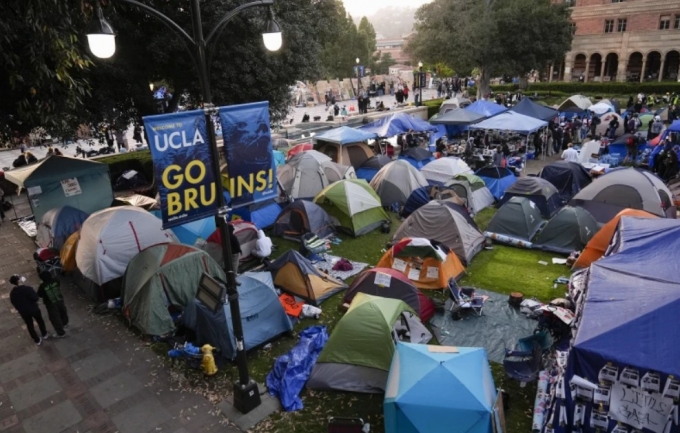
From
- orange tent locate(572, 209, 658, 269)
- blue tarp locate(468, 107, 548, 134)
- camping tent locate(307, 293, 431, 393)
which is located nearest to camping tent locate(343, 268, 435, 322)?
camping tent locate(307, 293, 431, 393)

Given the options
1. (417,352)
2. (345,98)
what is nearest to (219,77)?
(417,352)

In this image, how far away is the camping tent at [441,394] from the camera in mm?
5477

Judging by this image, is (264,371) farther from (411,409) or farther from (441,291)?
(441,291)

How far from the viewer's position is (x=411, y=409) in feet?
18.5

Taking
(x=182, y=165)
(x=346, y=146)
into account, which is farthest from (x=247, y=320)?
(x=346, y=146)

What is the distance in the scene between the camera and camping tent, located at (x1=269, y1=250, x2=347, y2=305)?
1008 centimetres

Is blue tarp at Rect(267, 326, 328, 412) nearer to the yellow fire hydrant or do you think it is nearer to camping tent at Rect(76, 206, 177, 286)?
the yellow fire hydrant

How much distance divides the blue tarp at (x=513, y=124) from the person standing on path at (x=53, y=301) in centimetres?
1701

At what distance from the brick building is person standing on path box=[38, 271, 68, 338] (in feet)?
174

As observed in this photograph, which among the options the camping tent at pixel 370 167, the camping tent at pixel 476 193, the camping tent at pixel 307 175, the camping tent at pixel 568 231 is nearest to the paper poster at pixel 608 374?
the camping tent at pixel 568 231

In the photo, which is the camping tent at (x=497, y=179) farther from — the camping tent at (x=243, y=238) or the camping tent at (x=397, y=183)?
the camping tent at (x=243, y=238)

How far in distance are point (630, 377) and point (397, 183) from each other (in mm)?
11130

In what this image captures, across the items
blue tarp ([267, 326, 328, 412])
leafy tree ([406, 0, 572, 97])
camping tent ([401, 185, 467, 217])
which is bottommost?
blue tarp ([267, 326, 328, 412])

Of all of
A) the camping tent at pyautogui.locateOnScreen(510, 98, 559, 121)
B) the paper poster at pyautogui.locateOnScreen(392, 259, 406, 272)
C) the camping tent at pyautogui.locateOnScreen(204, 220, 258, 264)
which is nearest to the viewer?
the paper poster at pyautogui.locateOnScreen(392, 259, 406, 272)
